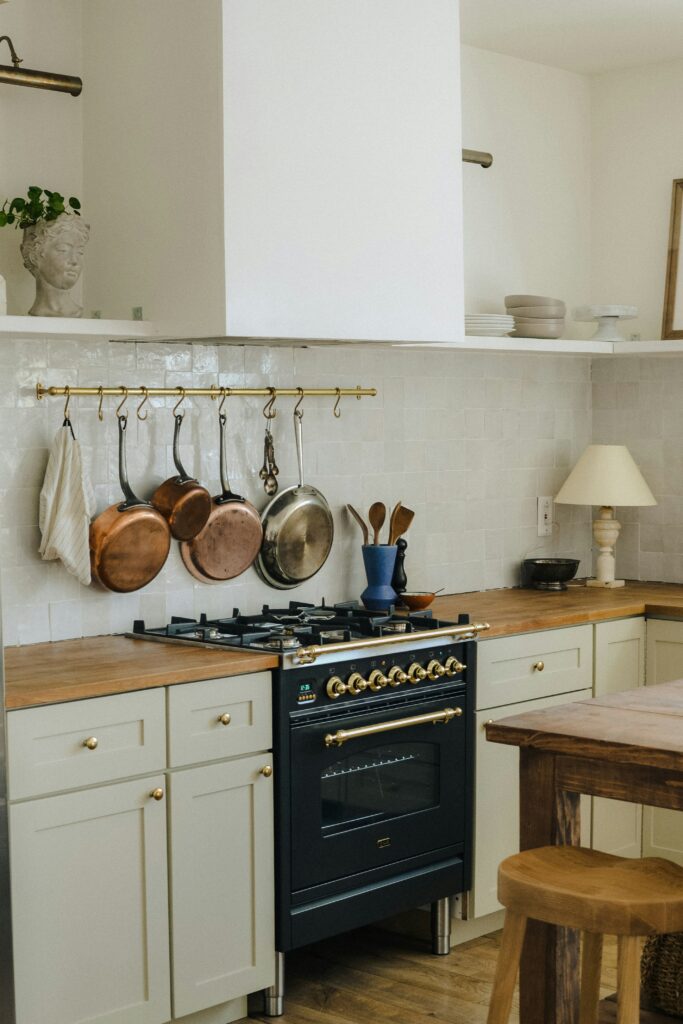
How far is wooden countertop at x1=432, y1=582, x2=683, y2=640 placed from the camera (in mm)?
4246

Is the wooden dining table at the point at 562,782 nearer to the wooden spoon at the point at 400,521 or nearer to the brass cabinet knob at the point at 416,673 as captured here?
the brass cabinet knob at the point at 416,673

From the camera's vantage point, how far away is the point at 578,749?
2680mm

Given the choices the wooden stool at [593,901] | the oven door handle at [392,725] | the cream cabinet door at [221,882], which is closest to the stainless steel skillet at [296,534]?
the oven door handle at [392,725]

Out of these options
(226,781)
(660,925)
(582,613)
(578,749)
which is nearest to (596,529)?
(582,613)

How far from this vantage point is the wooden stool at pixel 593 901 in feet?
7.86

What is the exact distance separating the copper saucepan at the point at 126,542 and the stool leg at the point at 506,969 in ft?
5.32

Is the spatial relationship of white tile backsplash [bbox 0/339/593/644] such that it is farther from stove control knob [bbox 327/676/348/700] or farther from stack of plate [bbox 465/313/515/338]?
stove control knob [bbox 327/676/348/700]

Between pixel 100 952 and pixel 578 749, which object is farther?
pixel 100 952

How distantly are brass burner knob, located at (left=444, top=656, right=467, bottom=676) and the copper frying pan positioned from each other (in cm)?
67

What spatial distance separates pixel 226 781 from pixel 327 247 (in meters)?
1.44

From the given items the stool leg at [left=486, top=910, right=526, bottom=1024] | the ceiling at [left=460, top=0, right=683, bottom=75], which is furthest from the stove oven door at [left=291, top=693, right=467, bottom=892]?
the ceiling at [left=460, top=0, right=683, bottom=75]

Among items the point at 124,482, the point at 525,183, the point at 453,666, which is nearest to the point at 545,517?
the point at 525,183

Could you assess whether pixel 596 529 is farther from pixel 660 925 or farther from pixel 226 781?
pixel 660 925

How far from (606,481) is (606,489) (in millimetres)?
32
